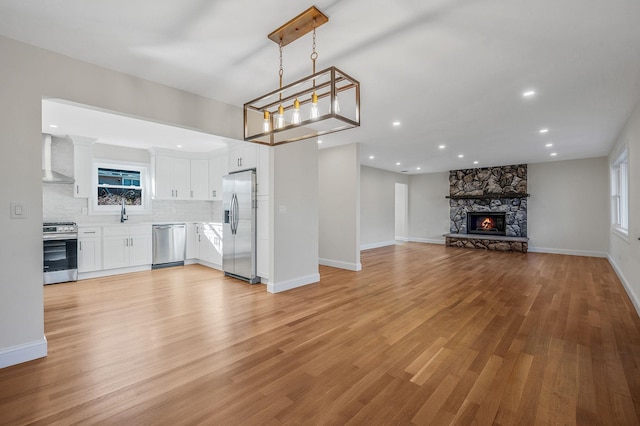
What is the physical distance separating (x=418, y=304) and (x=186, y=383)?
2.84 meters

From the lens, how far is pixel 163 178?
20.5 ft

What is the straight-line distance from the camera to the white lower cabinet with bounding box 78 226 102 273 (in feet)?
16.7

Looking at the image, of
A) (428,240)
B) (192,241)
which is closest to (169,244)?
(192,241)

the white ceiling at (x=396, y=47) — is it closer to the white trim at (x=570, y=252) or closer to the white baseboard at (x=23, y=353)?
the white baseboard at (x=23, y=353)

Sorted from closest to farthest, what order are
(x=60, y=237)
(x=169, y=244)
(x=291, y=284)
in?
(x=291, y=284), (x=60, y=237), (x=169, y=244)

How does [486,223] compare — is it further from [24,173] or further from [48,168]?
[48,168]

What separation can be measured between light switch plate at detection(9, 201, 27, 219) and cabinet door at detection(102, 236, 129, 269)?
3296 millimetres

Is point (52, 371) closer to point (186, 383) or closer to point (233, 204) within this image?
point (186, 383)

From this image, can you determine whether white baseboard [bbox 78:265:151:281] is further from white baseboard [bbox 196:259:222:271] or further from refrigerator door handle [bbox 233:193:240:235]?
refrigerator door handle [bbox 233:193:240:235]

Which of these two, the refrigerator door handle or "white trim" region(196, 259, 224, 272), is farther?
"white trim" region(196, 259, 224, 272)

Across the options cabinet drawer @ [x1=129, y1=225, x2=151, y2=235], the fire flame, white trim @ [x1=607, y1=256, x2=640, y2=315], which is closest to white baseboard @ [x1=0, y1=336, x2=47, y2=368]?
cabinet drawer @ [x1=129, y1=225, x2=151, y2=235]

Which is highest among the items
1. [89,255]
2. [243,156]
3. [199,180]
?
[243,156]

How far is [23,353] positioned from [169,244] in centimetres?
386

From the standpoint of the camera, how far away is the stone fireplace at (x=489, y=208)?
28.2ft
